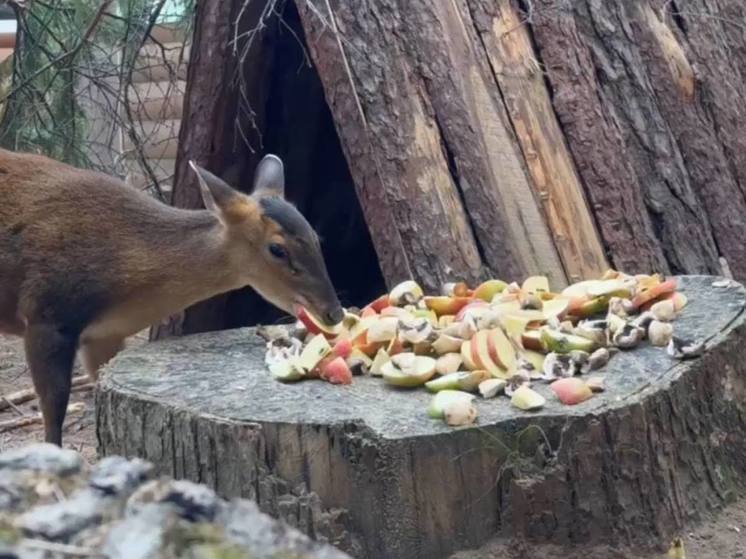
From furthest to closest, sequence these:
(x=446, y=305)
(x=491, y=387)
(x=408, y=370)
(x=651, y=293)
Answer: (x=446, y=305), (x=651, y=293), (x=408, y=370), (x=491, y=387)

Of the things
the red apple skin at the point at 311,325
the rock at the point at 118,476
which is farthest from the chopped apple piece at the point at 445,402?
the rock at the point at 118,476

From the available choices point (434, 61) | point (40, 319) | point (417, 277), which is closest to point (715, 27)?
point (434, 61)

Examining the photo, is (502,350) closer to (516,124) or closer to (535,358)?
(535,358)

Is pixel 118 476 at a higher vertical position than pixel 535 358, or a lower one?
higher

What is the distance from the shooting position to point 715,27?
6.93 meters

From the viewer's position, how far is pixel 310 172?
8062 mm

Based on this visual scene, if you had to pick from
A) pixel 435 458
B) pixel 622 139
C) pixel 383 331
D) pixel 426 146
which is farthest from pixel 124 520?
pixel 622 139

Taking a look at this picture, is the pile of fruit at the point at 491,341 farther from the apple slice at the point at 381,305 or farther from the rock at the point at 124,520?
the rock at the point at 124,520

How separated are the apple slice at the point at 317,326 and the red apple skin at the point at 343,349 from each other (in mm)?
374

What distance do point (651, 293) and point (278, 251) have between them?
5.61ft

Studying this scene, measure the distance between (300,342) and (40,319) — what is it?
137cm

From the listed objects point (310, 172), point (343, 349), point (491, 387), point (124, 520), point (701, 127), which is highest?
point (310, 172)

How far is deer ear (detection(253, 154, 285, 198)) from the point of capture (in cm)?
619

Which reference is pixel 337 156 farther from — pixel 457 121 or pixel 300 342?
pixel 300 342
